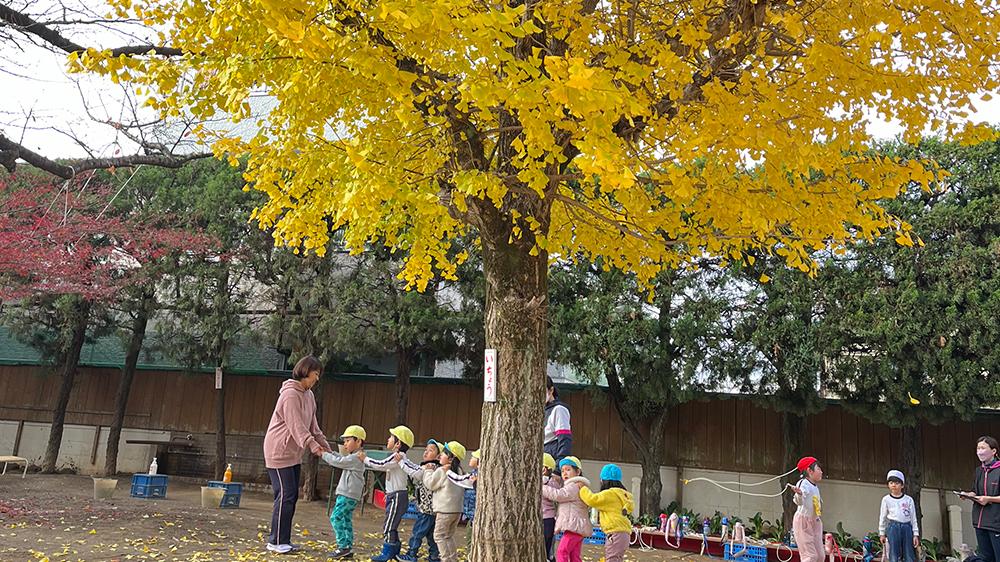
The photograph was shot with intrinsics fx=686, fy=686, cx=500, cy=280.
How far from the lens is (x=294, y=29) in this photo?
3.41 m

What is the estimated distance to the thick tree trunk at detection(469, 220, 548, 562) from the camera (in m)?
4.70

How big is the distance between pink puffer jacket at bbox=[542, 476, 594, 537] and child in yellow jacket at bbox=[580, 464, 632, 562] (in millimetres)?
99

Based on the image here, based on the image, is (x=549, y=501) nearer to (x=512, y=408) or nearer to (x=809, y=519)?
(x=512, y=408)

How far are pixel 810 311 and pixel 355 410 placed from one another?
28.6 feet

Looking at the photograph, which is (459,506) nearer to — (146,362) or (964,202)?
(964,202)

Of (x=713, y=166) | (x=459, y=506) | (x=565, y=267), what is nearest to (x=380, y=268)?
(x=565, y=267)

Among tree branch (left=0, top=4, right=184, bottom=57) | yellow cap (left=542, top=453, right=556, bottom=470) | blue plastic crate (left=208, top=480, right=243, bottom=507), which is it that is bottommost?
blue plastic crate (left=208, top=480, right=243, bottom=507)

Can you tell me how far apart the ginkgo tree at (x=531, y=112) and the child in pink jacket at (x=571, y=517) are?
1.22 m

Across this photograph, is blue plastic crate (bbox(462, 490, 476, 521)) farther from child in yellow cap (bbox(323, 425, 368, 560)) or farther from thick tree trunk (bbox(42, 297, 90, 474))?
thick tree trunk (bbox(42, 297, 90, 474))

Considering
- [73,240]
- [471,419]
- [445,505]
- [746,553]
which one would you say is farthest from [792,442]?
[73,240]

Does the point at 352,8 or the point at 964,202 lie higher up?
the point at 964,202

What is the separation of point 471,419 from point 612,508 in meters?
7.47

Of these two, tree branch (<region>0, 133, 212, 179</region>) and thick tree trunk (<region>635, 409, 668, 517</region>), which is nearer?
tree branch (<region>0, 133, 212, 179</region>)

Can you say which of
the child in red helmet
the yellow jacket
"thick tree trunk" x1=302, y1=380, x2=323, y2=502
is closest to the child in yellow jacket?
the yellow jacket
